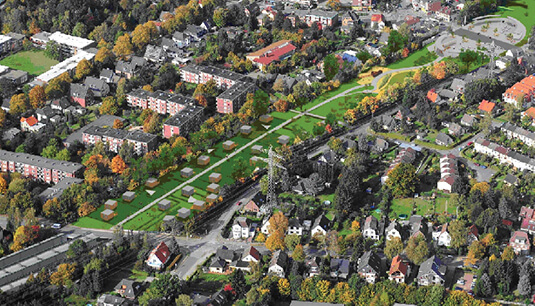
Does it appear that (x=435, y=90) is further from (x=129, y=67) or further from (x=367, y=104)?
(x=129, y=67)

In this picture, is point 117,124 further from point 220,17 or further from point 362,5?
point 362,5

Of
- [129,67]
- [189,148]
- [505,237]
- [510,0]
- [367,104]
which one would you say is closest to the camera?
[505,237]

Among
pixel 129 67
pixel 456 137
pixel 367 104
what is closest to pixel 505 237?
pixel 456 137

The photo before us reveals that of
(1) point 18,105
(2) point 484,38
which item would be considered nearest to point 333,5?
(2) point 484,38

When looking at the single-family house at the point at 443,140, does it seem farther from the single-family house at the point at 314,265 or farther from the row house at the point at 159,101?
the row house at the point at 159,101

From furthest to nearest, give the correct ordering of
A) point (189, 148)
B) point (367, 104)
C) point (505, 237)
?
point (367, 104) < point (189, 148) < point (505, 237)

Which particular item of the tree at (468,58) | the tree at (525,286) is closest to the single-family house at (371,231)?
the tree at (525,286)
